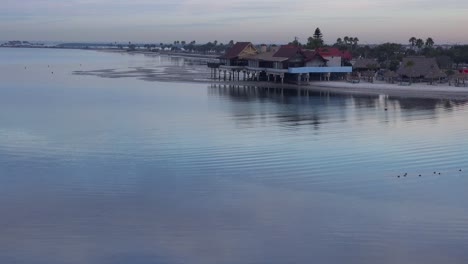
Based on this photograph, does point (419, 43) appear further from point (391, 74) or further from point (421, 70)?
point (421, 70)

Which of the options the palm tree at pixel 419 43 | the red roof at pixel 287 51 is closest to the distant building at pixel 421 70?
the red roof at pixel 287 51

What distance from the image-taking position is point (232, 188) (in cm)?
1499

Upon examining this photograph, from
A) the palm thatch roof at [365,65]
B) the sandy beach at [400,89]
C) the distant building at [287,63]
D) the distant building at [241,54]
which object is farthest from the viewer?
the distant building at [241,54]

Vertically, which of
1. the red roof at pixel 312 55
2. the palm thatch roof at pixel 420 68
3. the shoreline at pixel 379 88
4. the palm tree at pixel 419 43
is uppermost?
the palm tree at pixel 419 43

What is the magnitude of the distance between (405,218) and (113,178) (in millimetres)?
7243

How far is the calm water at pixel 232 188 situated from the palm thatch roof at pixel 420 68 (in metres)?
14.9

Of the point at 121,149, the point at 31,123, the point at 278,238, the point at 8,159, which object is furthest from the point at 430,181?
the point at 31,123

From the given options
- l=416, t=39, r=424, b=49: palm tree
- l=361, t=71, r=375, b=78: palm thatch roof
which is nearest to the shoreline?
l=361, t=71, r=375, b=78: palm thatch roof

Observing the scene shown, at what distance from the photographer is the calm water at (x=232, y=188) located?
11.1 m

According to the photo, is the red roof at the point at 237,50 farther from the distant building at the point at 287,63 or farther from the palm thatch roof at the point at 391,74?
the palm thatch roof at the point at 391,74

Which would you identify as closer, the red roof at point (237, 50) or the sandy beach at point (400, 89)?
the sandy beach at point (400, 89)

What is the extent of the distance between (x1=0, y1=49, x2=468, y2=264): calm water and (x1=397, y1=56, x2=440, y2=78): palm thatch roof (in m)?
A: 14.9

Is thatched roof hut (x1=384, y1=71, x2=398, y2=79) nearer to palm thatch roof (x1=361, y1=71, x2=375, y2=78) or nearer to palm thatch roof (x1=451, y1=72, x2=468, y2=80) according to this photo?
palm thatch roof (x1=361, y1=71, x2=375, y2=78)

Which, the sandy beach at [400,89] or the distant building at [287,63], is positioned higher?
the distant building at [287,63]
